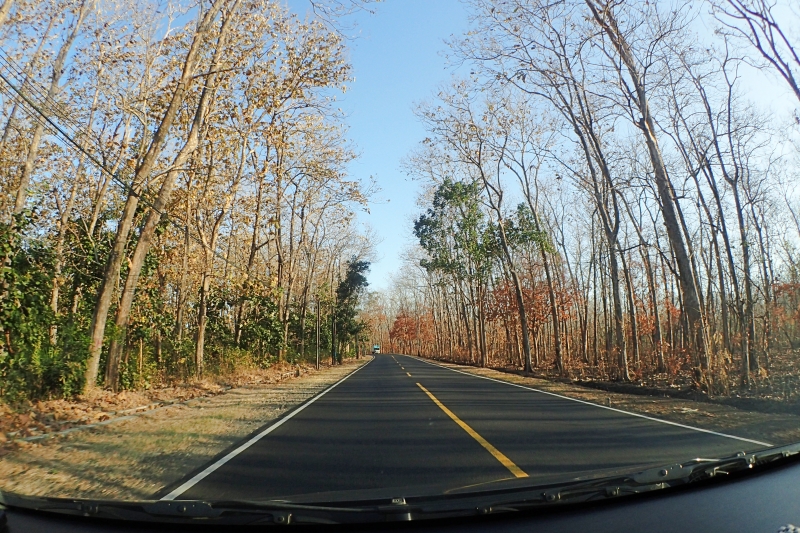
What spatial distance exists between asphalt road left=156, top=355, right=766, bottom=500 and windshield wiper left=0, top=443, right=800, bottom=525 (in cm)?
36

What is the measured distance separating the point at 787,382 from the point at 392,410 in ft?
32.5

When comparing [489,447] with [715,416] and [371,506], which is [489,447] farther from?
[715,416]

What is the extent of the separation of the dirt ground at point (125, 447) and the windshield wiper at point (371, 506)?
1777mm

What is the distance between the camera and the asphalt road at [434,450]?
573 cm

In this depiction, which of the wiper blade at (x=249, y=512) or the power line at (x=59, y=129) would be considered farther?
the power line at (x=59, y=129)

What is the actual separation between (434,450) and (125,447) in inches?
186

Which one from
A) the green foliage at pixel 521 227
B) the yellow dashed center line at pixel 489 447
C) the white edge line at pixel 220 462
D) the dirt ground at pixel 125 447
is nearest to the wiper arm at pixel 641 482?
the yellow dashed center line at pixel 489 447

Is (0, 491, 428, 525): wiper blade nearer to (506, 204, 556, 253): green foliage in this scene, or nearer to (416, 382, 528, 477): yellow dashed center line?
(416, 382, 528, 477): yellow dashed center line

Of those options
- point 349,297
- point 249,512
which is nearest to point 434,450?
point 249,512

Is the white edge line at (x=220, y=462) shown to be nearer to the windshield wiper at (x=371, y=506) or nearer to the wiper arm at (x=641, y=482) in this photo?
the windshield wiper at (x=371, y=506)

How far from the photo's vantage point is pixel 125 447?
336 inches

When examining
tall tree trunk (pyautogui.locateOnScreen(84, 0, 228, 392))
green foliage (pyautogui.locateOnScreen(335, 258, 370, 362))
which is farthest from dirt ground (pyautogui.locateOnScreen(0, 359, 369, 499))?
green foliage (pyautogui.locateOnScreen(335, 258, 370, 362))

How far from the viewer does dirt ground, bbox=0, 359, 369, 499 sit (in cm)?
610

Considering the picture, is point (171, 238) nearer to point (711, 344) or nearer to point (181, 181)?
point (181, 181)
